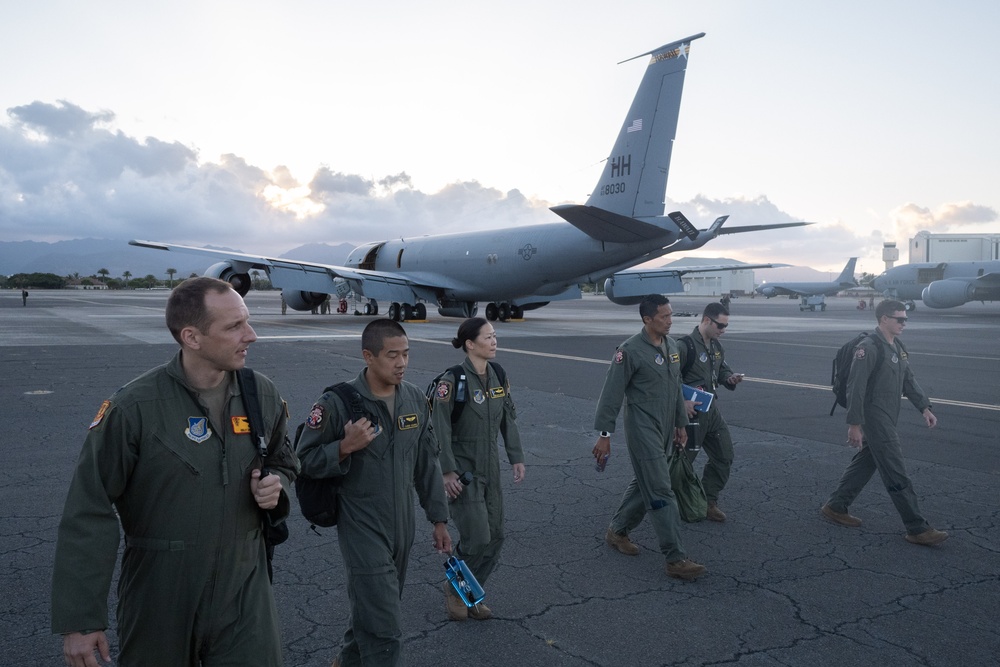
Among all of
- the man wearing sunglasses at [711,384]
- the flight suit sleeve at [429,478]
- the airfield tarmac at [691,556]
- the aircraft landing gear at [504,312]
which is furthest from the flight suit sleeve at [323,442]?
the aircraft landing gear at [504,312]

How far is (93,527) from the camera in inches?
102

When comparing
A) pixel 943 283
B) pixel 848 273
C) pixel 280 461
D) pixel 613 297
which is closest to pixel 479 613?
pixel 280 461

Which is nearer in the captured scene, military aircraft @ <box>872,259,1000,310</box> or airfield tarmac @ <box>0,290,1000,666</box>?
airfield tarmac @ <box>0,290,1000,666</box>

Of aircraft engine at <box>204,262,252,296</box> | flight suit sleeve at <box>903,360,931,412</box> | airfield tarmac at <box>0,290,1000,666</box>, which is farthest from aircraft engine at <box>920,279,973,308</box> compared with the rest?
flight suit sleeve at <box>903,360,931,412</box>

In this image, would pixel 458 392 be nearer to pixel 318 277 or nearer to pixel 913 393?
pixel 913 393

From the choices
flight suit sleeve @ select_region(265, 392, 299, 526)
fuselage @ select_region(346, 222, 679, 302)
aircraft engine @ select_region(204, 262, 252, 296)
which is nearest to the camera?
flight suit sleeve @ select_region(265, 392, 299, 526)

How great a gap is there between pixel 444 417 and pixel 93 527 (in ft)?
7.62

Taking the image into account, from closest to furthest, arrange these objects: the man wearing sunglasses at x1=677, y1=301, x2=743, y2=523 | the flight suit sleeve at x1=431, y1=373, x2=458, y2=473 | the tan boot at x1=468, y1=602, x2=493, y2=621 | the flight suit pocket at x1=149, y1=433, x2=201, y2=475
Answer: the flight suit pocket at x1=149, y1=433, x2=201, y2=475 → the flight suit sleeve at x1=431, y1=373, x2=458, y2=473 → the tan boot at x1=468, y1=602, x2=493, y2=621 → the man wearing sunglasses at x1=677, y1=301, x2=743, y2=523

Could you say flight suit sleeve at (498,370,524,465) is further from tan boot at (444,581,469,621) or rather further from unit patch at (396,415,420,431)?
unit patch at (396,415,420,431)

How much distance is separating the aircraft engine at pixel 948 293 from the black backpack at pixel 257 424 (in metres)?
47.8

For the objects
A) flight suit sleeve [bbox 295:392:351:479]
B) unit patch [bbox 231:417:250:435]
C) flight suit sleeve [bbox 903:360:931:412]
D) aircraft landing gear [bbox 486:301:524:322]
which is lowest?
aircraft landing gear [bbox 486:301:524:322]

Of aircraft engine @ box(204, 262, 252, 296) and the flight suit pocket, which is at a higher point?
aircraft engine @ box(204, 262, 252, 296)

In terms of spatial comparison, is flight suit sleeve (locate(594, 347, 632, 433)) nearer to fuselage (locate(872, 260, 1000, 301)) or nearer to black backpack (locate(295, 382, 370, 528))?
black backpack (locate(295, 382, 370, 528))

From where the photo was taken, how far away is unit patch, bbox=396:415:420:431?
3775 millimetres
